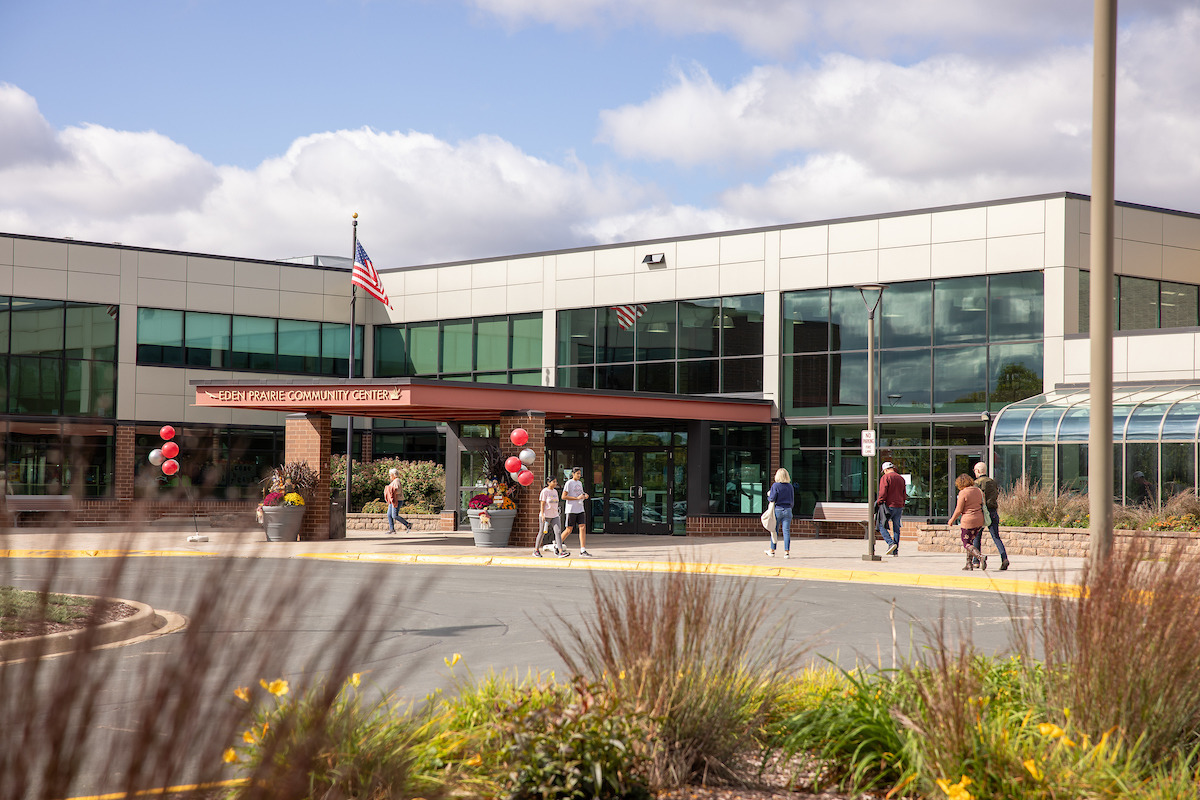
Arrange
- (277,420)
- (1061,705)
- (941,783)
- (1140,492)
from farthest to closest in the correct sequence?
(277,420), (1140,492), (1061,705), (941,783)

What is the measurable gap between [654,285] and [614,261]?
170 cm

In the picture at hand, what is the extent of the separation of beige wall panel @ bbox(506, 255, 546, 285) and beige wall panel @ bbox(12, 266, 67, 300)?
537 inches

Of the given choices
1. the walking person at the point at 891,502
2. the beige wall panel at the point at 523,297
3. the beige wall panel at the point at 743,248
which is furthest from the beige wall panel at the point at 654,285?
the walking person at the point at 891,502

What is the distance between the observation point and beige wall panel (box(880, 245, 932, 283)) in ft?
102

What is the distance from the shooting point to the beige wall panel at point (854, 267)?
3192 cm

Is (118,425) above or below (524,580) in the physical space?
above

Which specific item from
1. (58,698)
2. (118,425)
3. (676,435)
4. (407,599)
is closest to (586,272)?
(676,435)

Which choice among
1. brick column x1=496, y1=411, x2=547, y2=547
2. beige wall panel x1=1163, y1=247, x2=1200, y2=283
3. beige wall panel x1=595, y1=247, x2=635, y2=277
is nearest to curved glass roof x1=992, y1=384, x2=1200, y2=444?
beige wall panel x1=1163, y1=247, x2=1200, y2=283

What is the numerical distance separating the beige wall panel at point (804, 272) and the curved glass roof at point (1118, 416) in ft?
23.0

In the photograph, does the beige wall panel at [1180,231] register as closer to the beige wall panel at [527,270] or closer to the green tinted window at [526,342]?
the beige wall panel at [527,270]

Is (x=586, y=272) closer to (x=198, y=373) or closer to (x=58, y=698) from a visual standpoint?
(x=198, y=373)

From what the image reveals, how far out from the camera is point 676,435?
3297 centimetres

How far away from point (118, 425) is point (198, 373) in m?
3.00

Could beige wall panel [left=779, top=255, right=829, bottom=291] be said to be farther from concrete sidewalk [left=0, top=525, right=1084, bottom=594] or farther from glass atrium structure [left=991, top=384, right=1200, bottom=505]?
concrete sidewalk [left=0, top=525, right=1084, bottom=594]
